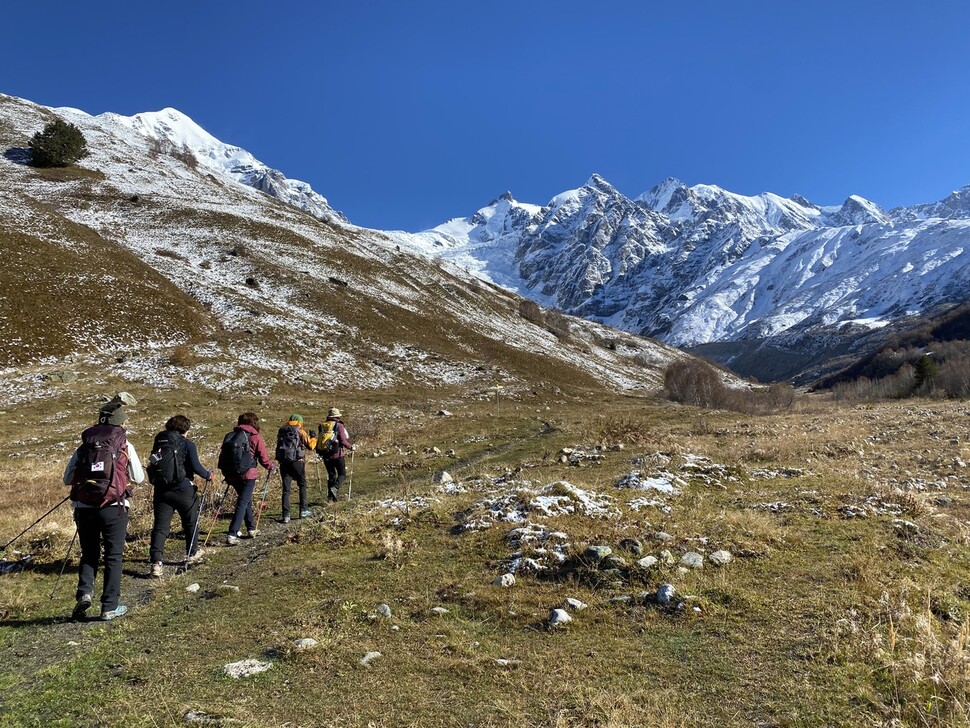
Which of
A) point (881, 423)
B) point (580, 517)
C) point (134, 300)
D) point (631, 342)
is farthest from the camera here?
point (631, 342)

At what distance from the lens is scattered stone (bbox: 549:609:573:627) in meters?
6.66

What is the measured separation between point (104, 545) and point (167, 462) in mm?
1879

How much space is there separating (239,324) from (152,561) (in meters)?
45.6

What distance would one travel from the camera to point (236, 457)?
11.6 m

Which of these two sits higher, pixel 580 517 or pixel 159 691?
pixel 580 517

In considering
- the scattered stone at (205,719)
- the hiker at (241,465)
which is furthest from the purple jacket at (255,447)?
the scattered stone at (205,719)

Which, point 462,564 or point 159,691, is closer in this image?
point 159,691

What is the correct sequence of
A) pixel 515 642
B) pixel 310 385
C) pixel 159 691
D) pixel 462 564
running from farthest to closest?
pixel 310 385
pixel 462 564
pixel 515 642
pixel 159 691

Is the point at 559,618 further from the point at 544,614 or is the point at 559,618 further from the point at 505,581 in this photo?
the point at 505,581

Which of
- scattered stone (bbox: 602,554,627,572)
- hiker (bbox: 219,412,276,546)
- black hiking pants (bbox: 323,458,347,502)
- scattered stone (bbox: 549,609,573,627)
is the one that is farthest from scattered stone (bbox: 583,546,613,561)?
black hiking pants (bbox: 323,458,347,502)

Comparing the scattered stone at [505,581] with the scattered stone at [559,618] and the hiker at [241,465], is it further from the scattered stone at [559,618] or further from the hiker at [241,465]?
the hiker at [241,465]

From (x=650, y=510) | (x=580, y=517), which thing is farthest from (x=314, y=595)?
(x=650, y=510)

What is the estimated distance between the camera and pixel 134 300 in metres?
47.1

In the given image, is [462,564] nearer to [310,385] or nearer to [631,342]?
[310,385]
